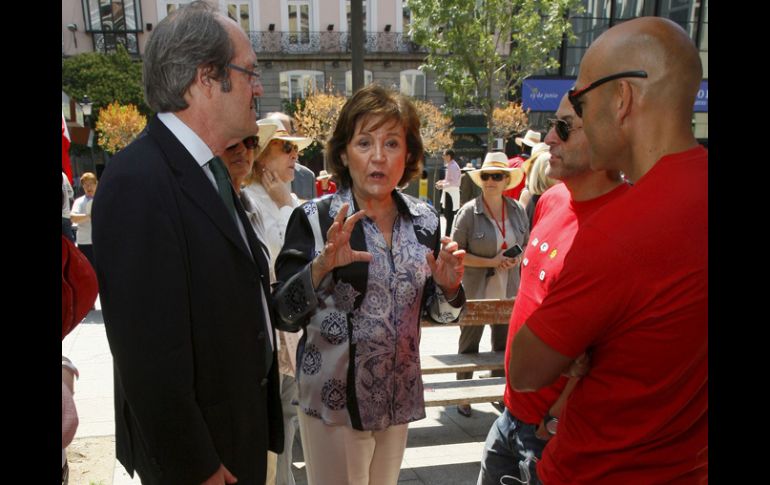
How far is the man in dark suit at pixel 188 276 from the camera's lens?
1433 millimetres

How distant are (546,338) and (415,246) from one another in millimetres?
1058

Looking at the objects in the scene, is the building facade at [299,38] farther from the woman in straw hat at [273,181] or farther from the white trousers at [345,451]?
the white trousers at [345,451]

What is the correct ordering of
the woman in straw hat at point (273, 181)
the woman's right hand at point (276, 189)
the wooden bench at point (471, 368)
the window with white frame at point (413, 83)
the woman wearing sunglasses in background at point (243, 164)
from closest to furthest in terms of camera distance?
the woman wearing sunglasses in background at point (243, 164)
the woman in straw hat at point (273, 181)
the woman's right hand at point (276, 189)
the wooden bench at point (471, 368)
the window with white frame at point (413, 83)

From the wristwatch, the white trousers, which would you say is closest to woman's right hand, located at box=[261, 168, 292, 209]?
the white trousers

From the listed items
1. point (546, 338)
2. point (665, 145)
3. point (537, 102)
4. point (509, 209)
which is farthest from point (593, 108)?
point (537, 102)

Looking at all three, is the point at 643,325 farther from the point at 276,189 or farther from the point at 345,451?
the point at 276,189

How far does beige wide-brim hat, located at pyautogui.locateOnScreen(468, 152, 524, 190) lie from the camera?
5.12 m

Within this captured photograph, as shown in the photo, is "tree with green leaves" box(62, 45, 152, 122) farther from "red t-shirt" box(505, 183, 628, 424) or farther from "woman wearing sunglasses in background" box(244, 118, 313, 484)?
"red t-shirt" box(505, 183, 628, 424)

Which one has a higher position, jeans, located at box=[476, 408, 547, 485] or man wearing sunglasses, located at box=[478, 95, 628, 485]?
man wearing sunglasses, located at box=[478, 95, 628, 485]

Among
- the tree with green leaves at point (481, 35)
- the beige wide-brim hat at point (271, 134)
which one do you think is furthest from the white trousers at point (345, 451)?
the tree with green leaves at point (481, 35)

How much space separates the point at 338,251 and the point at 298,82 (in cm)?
3231

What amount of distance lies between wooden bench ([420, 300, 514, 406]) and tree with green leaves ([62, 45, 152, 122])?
28442mm

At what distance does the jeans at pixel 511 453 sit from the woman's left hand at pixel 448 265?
23.0 inches

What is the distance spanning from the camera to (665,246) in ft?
4.02
